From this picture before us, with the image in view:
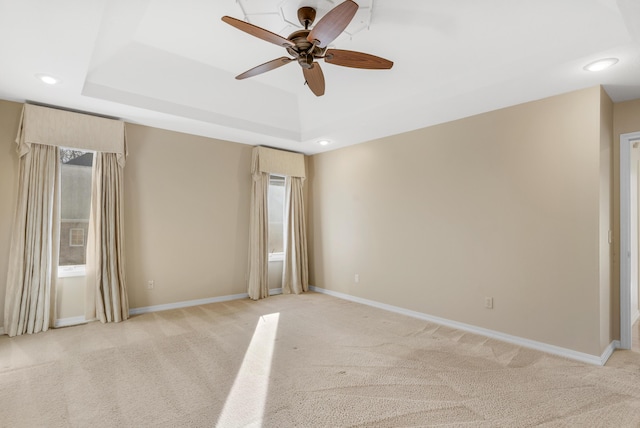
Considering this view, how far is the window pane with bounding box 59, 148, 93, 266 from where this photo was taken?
373cm

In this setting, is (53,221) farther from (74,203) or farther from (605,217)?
(605,217)

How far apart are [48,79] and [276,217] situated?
349 cm

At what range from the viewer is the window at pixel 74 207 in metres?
3.73

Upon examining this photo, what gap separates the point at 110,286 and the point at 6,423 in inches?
81.2

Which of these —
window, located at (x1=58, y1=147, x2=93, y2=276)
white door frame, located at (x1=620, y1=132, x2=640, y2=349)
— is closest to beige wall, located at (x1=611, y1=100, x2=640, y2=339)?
white door frame, located at (x1=620, y1=132, x2=640, y2=349)

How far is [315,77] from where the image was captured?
2.62m

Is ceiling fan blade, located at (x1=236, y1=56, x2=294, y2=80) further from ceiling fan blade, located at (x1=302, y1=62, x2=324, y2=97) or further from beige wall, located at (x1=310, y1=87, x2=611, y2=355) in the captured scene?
beige wall, located at (x1=310, y1=87, x2=611, y2=355)

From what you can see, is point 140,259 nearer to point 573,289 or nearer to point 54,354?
point 54,354

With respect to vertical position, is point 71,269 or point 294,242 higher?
point 294,242

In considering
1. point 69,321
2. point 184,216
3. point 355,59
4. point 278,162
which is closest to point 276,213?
point 278,162

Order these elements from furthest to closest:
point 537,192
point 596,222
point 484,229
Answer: point 484,229 < point 537,192 < point 596,222

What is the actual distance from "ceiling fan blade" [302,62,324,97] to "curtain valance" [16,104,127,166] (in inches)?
103

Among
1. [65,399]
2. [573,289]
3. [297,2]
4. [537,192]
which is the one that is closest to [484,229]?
[537,192]

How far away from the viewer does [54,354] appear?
113 inches
